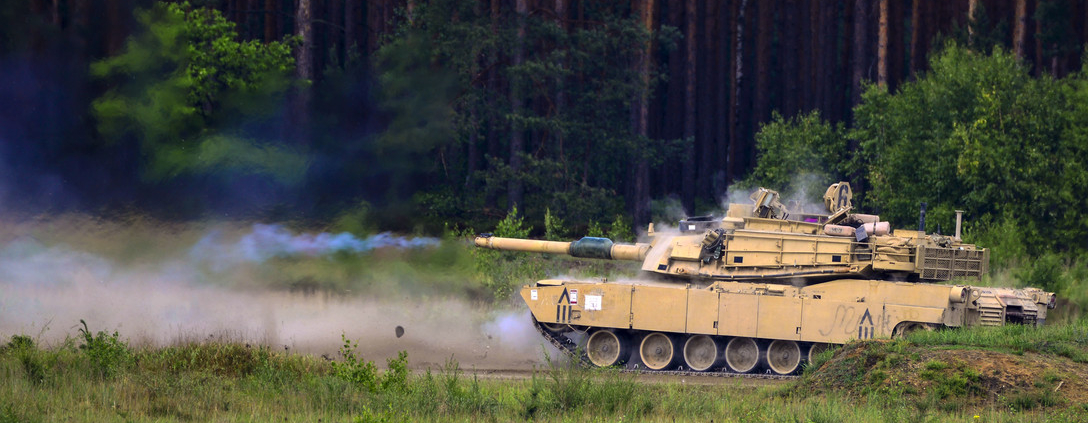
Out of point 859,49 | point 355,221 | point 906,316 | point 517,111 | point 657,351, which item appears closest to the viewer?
point 906,316

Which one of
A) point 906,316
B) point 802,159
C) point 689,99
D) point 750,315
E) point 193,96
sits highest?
point 689,99

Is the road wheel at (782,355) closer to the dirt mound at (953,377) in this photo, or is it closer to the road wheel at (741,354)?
the road wheel at (741,354)

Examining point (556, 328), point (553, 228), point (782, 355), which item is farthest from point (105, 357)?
point (553, 228)

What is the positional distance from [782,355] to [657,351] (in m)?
2.36

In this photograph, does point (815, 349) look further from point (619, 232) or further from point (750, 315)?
point (619, 232)

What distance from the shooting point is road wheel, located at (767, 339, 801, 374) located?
21.4 meters

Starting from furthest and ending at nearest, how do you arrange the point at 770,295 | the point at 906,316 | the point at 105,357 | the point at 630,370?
the point at 630,370
the point at 770,295
the point at 906,316
the point at 105,357

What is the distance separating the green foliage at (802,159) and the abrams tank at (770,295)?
12379mm

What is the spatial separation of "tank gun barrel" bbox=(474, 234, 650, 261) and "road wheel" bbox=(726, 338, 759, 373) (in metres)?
2.61

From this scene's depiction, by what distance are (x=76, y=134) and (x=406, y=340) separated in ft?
31.1

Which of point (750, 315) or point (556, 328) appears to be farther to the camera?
point (556, 328)

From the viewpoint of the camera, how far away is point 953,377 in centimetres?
1628

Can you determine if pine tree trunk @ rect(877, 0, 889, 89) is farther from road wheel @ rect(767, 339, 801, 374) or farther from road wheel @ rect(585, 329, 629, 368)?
road wheel @ rect(585, 329, 629, 368)

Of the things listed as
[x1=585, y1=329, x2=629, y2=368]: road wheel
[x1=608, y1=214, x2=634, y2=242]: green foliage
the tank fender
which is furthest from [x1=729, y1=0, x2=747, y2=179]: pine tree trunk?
the tank fender
